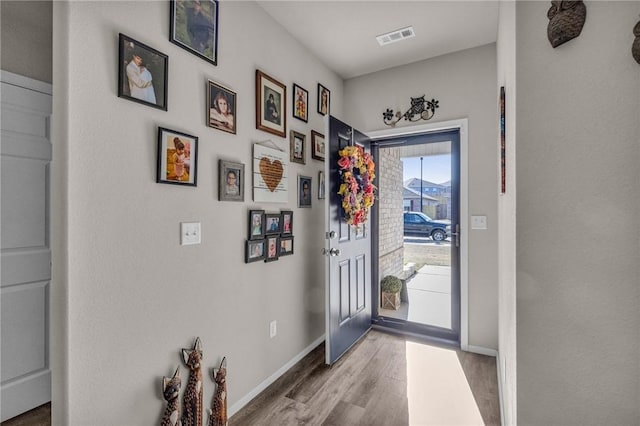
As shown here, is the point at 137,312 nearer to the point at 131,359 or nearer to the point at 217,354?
the point at 131,359

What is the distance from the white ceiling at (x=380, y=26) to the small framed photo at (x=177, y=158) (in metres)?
1.25

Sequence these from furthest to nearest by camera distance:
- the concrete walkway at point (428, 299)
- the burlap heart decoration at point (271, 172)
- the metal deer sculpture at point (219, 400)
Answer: the concrete walkway at point (428, 299) < the burlap heart decoration at point (271, 172) < the metal deer sculpture at point (219, 400)

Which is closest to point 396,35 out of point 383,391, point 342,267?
point 342,267

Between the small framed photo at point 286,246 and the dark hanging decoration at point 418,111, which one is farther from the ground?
the dark hanging decoration at point 418,111

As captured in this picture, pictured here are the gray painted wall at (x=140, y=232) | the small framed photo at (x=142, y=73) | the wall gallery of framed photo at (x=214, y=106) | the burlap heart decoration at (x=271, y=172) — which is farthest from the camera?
the burlap heart decoration at (x=271, y=172)

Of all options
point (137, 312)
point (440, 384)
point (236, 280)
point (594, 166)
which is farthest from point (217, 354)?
point (594, 166)

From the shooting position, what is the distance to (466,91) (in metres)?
2.81

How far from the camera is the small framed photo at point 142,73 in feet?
4.36

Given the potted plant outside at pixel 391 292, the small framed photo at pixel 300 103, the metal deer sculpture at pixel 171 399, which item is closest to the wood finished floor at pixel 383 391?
the metal deer sculpture at pixel 171 399

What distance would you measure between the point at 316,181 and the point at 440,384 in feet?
6.22

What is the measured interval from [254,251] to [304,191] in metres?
0.78

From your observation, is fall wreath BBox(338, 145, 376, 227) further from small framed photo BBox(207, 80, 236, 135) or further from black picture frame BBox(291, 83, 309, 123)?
small framed photo BBox(207, 80, 236, 135)

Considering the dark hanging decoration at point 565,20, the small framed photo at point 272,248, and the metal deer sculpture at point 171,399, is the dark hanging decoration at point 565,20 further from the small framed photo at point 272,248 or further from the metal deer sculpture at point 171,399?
the metal deer sculpture at point 171,399

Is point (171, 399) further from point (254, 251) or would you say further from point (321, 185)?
point (321, 185)
